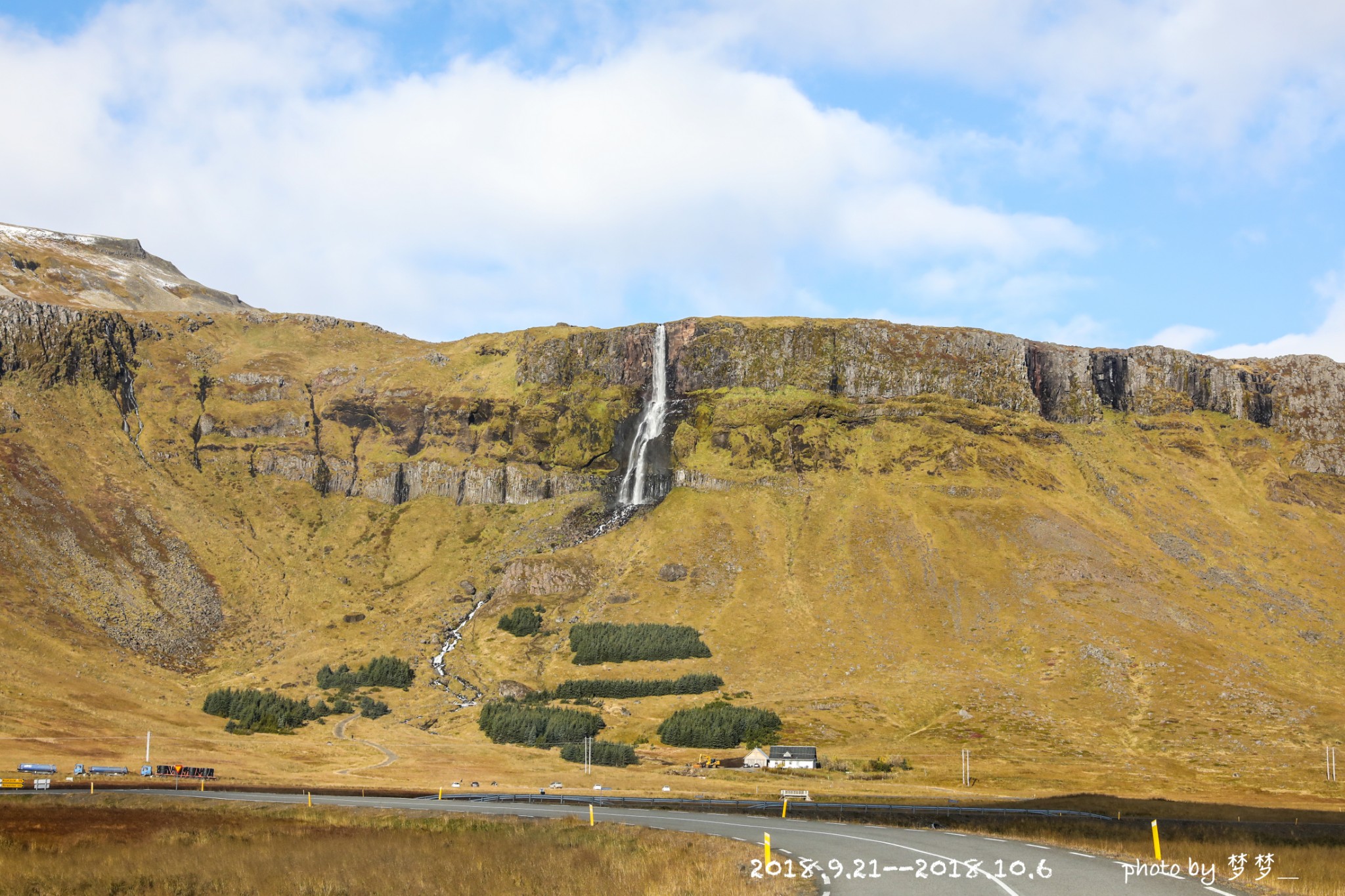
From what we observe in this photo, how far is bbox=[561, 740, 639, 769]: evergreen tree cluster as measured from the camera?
112 metres

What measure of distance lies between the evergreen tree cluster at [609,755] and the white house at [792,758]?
51.0ft

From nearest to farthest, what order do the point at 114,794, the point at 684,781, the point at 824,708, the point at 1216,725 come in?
the point at 114,794 → the point at 684,781 → the point at 1216,725 → the point at 824,708

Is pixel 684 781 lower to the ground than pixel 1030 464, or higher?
lower

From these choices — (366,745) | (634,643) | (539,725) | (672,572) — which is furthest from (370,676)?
(672,572)

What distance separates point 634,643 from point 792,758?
5307 centimetres

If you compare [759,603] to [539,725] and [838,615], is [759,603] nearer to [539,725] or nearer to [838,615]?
[838,615]

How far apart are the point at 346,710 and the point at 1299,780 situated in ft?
377

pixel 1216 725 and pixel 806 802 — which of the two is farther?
pixel 1216 725

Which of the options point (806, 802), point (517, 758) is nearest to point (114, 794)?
point (806, 802)

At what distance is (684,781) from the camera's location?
307 feet

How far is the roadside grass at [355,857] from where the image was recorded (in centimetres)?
2831

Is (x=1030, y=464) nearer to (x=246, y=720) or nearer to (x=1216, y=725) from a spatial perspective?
(x=1216, y=725)

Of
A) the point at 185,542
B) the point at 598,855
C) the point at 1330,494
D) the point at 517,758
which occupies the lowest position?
the point at 517,758

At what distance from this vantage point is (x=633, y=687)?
476ft
